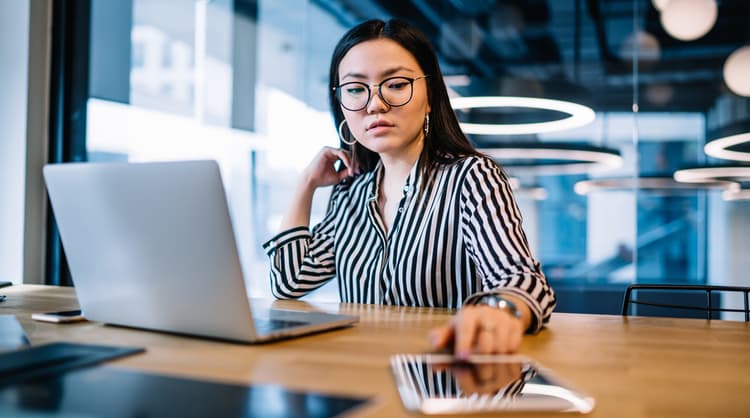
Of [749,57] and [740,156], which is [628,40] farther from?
[740,156]

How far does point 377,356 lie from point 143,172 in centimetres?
42

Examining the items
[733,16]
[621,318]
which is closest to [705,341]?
[621,318]

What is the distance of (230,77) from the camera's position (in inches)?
163

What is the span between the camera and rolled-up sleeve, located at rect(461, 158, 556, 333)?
116 cm

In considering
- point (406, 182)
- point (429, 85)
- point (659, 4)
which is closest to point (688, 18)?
point (659, 4)

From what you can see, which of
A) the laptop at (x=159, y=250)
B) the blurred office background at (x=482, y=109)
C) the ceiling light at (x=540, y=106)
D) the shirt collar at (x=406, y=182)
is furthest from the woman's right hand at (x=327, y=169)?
the blurred office background at (x=482, y=109)

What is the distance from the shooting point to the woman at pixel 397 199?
1.60m

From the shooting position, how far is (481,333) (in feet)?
2.95

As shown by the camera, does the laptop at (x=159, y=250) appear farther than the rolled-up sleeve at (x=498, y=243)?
No

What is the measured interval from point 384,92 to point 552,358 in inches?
36.8

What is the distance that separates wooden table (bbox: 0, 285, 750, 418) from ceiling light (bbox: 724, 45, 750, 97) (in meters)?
2.46

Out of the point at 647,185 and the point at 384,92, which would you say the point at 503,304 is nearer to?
the point at 384,92

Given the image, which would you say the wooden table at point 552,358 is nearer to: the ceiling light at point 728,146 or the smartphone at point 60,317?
the smartphone at point 60,317

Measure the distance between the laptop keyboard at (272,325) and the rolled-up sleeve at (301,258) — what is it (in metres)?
0.66
